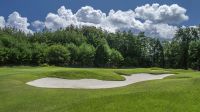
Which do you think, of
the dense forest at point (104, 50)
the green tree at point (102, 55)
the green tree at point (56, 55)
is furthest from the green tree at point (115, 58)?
the green tree at point (56, 55)

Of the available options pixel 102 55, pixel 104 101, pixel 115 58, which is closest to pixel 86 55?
Result: pixel 102 55

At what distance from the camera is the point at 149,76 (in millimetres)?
59188

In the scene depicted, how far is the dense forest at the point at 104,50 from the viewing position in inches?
5330

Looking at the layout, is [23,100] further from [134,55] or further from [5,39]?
[134,55]

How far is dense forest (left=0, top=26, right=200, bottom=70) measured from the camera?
135m

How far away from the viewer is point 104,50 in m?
152

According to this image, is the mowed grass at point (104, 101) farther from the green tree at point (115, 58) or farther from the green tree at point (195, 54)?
the green tree at point (115, 58)

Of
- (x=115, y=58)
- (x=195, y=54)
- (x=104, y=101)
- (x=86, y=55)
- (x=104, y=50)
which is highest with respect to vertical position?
(x=104, y=50)

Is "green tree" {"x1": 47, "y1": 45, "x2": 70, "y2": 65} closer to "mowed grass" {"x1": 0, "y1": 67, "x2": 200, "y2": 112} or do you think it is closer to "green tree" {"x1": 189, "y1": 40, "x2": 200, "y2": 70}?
"green tree" {"x1": 189, "y1": 40, "x2": 200, "y2": 70}

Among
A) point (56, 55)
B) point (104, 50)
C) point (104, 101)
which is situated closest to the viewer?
point (104, 101)

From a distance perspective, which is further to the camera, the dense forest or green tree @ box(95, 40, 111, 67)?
green tree @ box(95, 40, 111, 67)

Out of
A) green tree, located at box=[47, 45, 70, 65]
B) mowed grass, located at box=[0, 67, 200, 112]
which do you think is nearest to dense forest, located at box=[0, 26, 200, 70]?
green tree, located at box=[47, 45, 70, 65]

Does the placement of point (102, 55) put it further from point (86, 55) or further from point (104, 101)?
point (104, 101)

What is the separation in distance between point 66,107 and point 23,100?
20.0 feet
